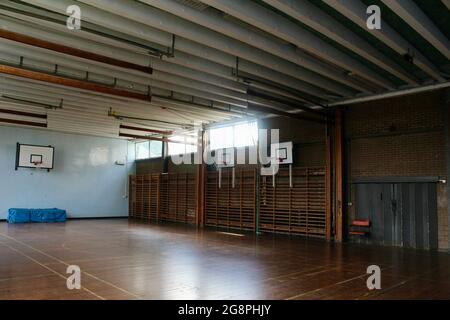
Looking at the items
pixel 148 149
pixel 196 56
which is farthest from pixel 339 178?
pixel 148 149

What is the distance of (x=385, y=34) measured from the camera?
621 cm

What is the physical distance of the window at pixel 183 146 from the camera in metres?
15.5

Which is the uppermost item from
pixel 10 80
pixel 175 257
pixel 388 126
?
pixel 10 80

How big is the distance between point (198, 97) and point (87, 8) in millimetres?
5419

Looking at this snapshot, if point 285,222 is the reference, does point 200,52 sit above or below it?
above

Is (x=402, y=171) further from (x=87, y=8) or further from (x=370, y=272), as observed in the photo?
(x=87, y=8)

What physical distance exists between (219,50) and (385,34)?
9.81 ft

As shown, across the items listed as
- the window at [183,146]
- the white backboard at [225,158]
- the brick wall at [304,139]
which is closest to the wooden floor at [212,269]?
the brick wall at [304,139]

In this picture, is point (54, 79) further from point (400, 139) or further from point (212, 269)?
point (400, 139)

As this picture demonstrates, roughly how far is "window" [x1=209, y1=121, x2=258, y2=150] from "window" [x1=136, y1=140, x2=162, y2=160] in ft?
14.5

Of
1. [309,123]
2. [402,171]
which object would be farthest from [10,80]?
[402,171]

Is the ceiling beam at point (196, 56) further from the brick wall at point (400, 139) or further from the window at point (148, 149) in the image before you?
the window at point (148, 149)

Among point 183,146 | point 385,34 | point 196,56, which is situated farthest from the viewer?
point 183,146

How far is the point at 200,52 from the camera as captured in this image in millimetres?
7137
